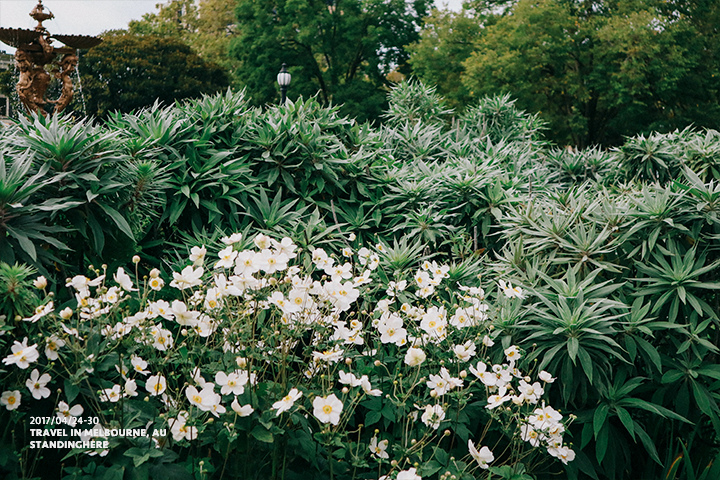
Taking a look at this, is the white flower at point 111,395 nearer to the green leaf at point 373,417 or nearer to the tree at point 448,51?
the green leaf at point 373,417

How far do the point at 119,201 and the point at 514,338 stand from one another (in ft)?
6.62

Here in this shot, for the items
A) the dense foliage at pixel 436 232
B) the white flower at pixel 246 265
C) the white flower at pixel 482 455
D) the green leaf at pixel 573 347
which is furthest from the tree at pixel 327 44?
the white flower at pixel 482 455

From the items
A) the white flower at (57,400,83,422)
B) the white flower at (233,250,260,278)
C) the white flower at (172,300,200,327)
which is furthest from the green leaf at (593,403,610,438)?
the white flower at (57,400,83,422)

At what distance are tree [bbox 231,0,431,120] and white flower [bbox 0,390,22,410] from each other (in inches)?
787

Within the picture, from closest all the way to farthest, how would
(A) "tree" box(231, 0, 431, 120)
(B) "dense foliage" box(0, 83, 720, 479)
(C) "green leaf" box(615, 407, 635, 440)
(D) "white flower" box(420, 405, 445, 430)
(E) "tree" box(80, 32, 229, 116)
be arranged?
(D) "white flower" box(420, 405, 445, 430) → (C) "green leaf" box(615, 407, 635, 440) → (B) "dense foliage" box(0, 83, 720, 479) → (A) "tree" box(231, 0, 431, 120) → (E) "tree" box(80, 32, 229, 116)

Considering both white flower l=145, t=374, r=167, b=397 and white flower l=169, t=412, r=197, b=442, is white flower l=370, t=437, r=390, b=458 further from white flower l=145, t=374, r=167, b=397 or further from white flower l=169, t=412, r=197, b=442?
white flower l=145, t=374, r=167, b=397

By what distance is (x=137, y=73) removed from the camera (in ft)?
78.5

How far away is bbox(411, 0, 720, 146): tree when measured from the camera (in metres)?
16.2

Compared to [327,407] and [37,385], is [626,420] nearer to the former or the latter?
[327,407]

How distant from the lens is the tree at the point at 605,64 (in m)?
16.2

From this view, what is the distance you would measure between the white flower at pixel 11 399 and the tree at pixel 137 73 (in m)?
22.7

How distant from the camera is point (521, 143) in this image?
6.78 meters

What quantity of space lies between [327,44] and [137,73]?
826cm

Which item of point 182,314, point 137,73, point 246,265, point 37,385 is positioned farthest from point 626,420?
point 137,73
